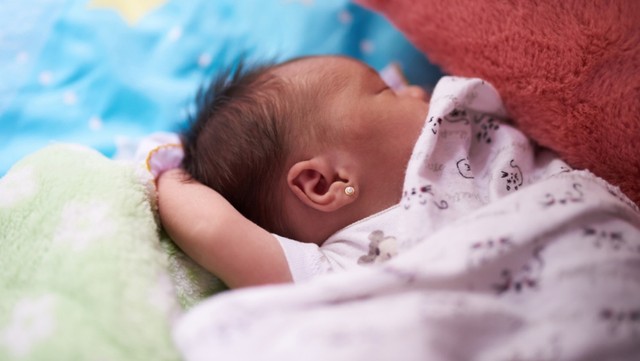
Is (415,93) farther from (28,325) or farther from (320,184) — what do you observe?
(28,325)

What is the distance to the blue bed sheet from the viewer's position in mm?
1244

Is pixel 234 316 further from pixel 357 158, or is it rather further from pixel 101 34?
pixel 101 34

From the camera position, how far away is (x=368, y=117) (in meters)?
0.94

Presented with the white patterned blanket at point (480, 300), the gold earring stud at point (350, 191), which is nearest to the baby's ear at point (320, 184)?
the gold earring stud at point (350, 191)

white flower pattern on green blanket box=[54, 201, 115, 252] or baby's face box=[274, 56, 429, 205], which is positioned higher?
baby's face box=[274, 56, 429, 205]

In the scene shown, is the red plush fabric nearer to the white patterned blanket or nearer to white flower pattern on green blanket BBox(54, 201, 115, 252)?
the white patterned blanket

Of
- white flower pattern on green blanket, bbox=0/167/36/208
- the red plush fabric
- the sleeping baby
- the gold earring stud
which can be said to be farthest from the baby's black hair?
the red plush fabric

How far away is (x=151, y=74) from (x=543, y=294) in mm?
995

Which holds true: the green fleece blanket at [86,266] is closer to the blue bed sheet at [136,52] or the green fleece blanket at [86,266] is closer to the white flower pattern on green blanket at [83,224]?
the white flower pattern on green blanket at [83,224]

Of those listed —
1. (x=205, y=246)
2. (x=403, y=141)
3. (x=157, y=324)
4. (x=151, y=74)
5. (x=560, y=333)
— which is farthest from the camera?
(x=151, y=74)

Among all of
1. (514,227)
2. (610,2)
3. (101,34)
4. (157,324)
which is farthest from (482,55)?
(101,34)

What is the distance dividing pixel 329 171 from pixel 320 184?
28 millimetres

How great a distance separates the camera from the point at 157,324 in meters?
0.72

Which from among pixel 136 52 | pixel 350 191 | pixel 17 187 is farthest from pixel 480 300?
pixel 136 52
